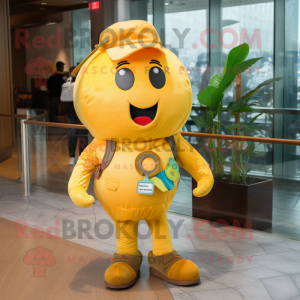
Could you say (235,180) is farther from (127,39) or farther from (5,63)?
(5,63)

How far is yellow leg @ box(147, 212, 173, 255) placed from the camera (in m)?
2.76

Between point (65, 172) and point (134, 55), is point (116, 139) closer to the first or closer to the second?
point (134, 55)

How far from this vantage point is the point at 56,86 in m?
8.35

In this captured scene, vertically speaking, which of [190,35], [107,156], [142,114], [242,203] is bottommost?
[242,203]

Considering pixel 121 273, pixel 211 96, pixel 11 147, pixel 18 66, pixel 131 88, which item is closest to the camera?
pixel 131 88

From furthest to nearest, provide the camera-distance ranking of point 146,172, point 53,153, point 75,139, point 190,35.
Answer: point 190,35 → point 53,153 → point 75,139 → point 146,172

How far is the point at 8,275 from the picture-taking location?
2.86 metres

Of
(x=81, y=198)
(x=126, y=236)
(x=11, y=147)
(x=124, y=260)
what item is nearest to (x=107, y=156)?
(x=81, y=198)

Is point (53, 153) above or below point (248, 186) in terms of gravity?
above

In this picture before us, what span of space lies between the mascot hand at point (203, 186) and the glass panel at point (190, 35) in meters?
4.65

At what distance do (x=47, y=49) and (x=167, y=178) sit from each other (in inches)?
295

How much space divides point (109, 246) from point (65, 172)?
6.91ft

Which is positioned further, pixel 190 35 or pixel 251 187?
pixel 190 35

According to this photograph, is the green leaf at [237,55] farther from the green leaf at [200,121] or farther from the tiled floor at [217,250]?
the tiled floor at [217,250]
